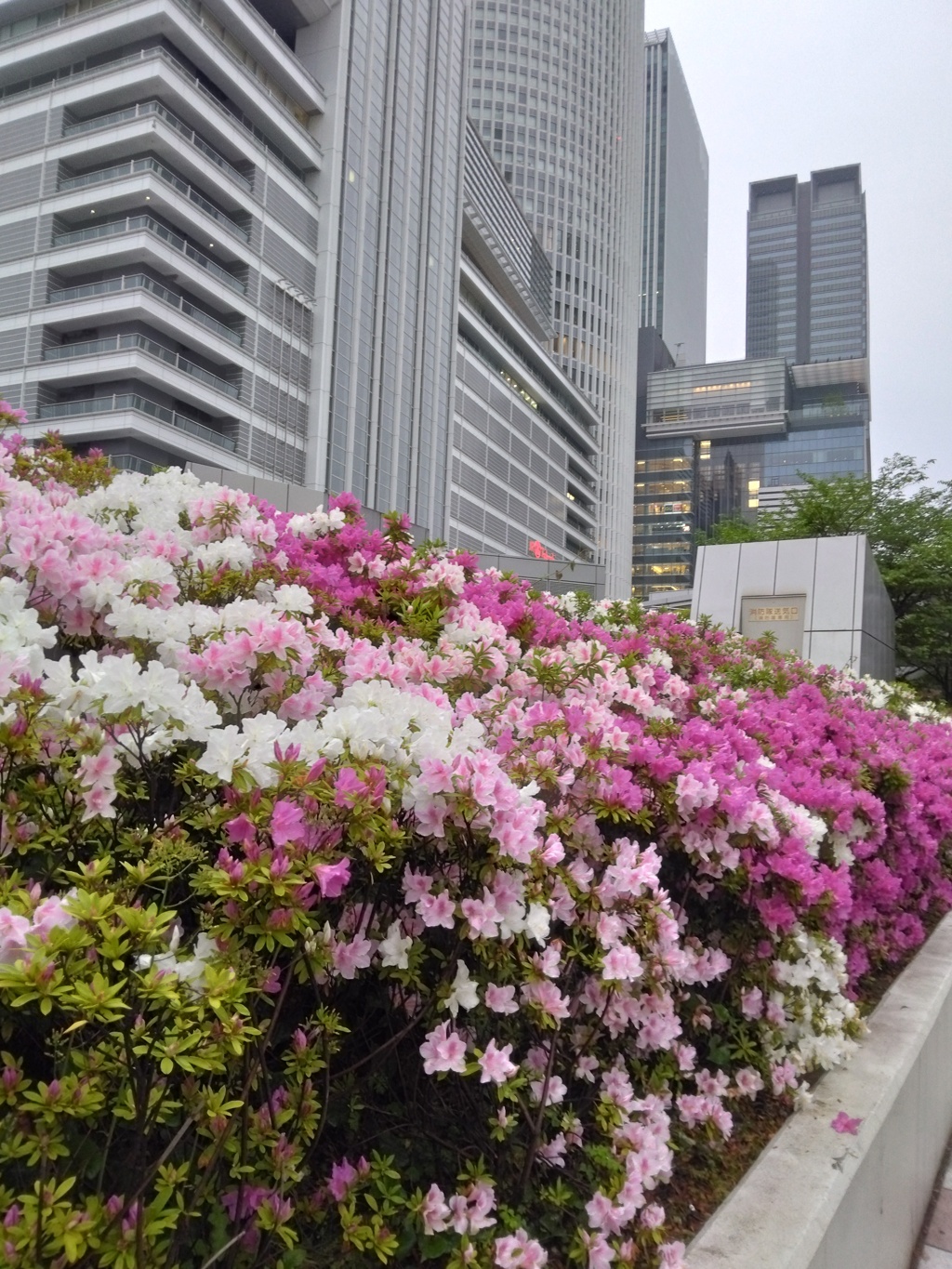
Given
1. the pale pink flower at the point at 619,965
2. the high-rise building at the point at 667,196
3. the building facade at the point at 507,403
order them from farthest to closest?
the high-rise building at the point at 667,196, the building facade at the point at 507,403, the pale pink flower at the point at 619,965

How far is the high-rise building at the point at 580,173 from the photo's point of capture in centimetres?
8631

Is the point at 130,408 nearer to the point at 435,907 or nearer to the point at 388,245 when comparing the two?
the point at 388,245

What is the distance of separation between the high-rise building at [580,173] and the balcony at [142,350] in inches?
2423

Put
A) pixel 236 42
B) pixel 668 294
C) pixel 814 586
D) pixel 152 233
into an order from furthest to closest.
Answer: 1. pixel 668 294
2. pixel 236 42
3. pixel 152 233
4. pixel 814 586

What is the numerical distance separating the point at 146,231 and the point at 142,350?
4.03m

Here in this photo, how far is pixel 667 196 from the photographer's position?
489ft

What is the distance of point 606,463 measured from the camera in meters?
91.2

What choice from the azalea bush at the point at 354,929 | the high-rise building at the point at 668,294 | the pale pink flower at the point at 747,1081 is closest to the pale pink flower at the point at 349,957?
the azalea bush at the point at 354,929

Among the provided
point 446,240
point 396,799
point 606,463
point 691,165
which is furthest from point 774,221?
→ point 396,799

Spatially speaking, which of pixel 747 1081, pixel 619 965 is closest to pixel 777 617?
pixel 747 1081

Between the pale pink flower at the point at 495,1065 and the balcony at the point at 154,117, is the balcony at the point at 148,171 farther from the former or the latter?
the pale pink flower at the point at 495,1065

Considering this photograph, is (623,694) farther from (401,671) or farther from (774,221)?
(774,221)

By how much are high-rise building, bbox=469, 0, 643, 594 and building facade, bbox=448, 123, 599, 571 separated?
8.62 m

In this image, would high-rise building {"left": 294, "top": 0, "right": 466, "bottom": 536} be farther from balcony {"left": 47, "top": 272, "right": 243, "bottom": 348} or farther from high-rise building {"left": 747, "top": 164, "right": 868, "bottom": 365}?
high-rise building {"left": 747, "top": 164, "right": 868, "bottom": 365}
